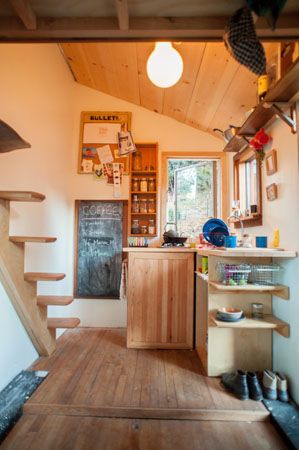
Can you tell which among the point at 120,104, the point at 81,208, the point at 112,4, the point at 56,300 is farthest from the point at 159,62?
the point at 56,300

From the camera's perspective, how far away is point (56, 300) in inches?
82.4

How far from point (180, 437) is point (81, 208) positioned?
2.41 metres

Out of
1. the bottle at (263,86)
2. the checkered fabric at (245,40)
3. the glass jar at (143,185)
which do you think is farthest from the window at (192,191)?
the checkered fabric at (245,40)

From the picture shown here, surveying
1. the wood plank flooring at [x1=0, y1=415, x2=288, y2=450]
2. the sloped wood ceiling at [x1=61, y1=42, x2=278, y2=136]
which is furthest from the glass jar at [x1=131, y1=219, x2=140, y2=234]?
the wood plank flooring at [x1=0, y1=415, x2=288, y2=450]

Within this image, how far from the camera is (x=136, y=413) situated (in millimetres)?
1604

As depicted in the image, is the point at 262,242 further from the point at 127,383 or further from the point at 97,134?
the point at 97,134

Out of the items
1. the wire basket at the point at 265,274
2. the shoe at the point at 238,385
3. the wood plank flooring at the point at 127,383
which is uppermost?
the wire basket at the point at 265,274

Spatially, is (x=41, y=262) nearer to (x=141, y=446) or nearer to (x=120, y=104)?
(x=141, y=446)

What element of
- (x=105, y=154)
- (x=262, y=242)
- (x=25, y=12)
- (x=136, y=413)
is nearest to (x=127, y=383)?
(x=136, y=413)

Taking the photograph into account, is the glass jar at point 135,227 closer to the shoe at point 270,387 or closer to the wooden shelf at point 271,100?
the wooden shelf at point 271,100

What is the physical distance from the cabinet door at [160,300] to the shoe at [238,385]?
65cm

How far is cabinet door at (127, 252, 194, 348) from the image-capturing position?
8.09 feet

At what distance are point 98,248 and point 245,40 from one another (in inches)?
103

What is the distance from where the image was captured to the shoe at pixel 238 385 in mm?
1712
